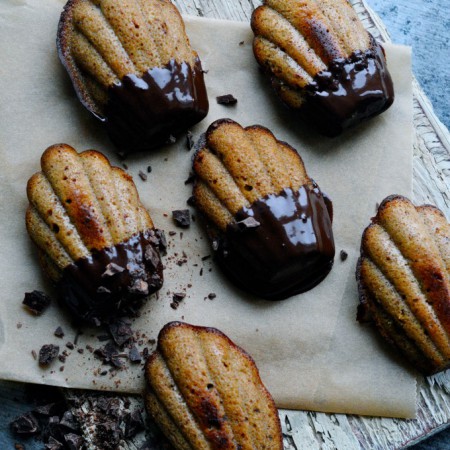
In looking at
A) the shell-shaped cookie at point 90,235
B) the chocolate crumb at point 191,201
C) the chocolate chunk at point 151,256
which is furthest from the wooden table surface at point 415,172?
the chocolate crumb at point 191,201

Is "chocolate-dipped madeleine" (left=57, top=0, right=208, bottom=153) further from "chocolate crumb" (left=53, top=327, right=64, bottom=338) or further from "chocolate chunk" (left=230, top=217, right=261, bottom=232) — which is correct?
"chocolate crumb" (left=53, top=327, right=64, bottom=338)

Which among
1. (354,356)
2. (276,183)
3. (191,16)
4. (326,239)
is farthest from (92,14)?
(354,356)

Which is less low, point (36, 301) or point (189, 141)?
point (189, 141)

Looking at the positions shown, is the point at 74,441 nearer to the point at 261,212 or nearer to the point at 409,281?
the point at 261,212

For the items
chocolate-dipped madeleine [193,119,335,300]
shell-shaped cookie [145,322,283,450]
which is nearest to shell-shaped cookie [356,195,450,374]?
chocolate-dipped madeleine [193,119,335,300]

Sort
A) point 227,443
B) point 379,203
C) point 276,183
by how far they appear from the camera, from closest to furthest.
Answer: point 227,443
point 276,183
point 379,203

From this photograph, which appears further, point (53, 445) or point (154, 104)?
point (53, 445)

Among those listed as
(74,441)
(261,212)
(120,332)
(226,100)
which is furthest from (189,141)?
(74,441)

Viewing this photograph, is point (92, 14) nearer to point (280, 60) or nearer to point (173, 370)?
point (280, 60)
